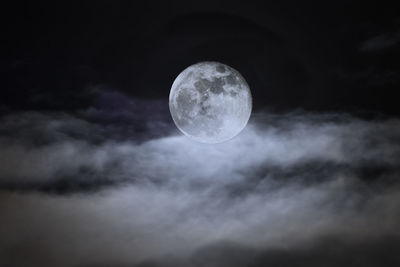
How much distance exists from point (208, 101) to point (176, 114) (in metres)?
2.19

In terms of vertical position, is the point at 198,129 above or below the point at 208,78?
below

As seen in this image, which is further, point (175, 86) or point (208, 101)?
point (175, 86)

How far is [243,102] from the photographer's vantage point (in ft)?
57.9

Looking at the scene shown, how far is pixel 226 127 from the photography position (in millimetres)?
17156

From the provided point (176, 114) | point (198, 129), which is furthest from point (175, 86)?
point (198, 129)

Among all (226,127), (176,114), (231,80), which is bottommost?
(226,127)

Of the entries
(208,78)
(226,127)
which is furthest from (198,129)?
(208,78)

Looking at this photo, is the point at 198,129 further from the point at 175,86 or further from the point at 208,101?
the point at 175,86

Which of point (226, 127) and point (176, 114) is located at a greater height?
point (176, 114)

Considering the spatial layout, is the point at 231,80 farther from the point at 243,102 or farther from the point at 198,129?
the point at 198,129

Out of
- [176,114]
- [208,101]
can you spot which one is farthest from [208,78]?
[176,114]

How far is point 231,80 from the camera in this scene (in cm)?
1759

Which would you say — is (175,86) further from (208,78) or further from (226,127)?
(226,127)

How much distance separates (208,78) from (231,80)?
1.32 metres
